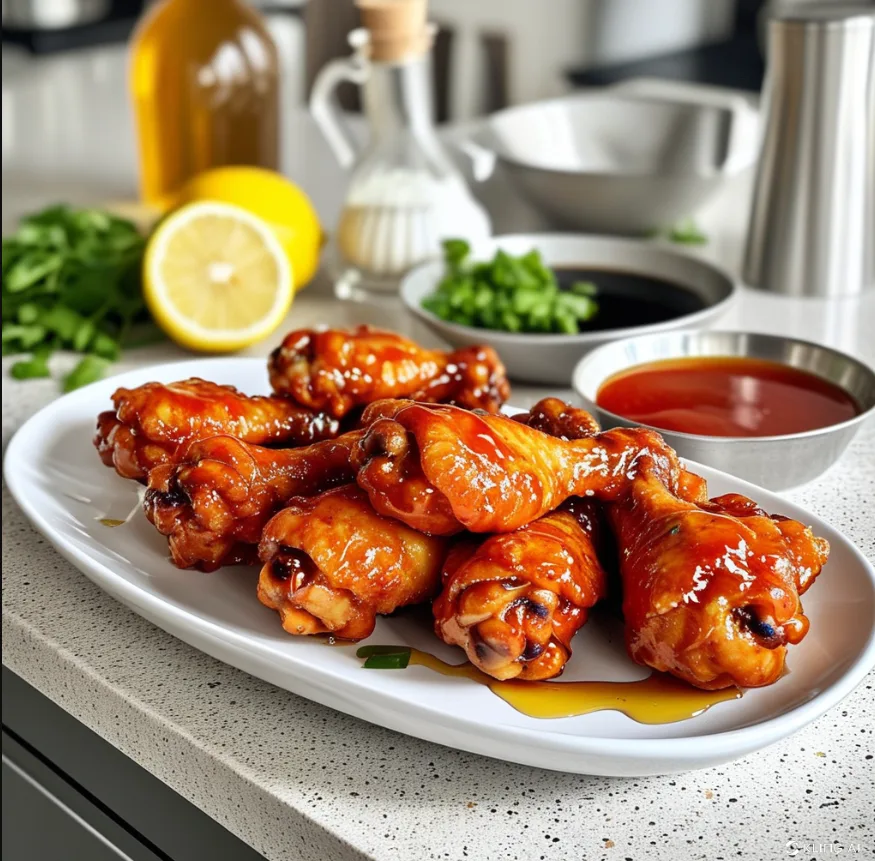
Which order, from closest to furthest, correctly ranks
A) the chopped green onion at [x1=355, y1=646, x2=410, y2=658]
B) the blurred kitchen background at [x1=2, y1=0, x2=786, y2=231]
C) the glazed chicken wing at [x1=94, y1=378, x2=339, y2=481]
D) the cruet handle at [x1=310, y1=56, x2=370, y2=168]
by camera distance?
1. the chopped green onion at [x1=355, y1=646, x2=410, y2=658]
2. the glazed chicken wing at [x1=94, y1=378, x2=339, y2=481]
3. the cruet handle at [x1=310, y1=56, x2=370, y2=168]
4. the blurred kitchen background at [x1=2, y1=0, x2=786, y2=231]

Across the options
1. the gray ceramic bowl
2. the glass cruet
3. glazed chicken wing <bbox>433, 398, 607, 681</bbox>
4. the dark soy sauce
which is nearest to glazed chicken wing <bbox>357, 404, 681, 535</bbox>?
glazed chicken wing <bbox>433, 398, 607, 681</bbox>

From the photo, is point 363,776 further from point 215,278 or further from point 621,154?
point 621,154

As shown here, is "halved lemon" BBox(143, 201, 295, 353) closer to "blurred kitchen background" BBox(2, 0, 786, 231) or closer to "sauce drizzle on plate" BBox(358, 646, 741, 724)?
"sauce drizzle on plate" BBox(358, 646, 741, 724)

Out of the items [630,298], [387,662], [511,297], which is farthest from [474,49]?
[387,662]

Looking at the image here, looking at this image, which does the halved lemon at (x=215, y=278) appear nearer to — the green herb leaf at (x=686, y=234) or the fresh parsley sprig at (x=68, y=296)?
the fresh parsley sprig at (x=68, y=296)

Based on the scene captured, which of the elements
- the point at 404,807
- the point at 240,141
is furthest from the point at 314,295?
the point at 404,807

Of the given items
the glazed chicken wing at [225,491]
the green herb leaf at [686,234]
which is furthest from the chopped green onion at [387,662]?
the green herb leaf at [686,234]
